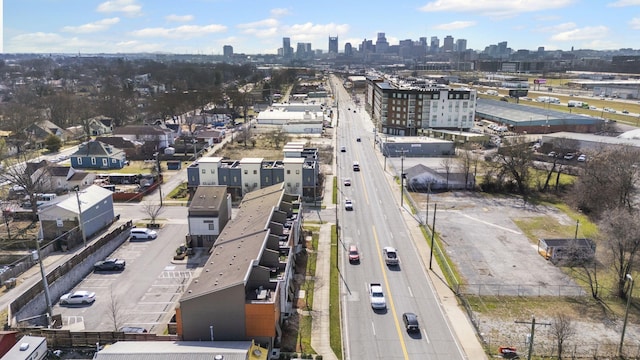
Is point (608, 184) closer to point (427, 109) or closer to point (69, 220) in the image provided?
point (427, 109)

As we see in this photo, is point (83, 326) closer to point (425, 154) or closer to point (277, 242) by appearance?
point (277, 242)

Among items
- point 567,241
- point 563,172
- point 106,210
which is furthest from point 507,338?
point 563,172

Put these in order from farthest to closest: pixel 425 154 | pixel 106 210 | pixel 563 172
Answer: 1. pixel 425 154
2. pixel 563 172
3. pixel 106 210

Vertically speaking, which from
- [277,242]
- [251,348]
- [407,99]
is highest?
[407,99]

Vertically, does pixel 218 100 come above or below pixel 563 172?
above

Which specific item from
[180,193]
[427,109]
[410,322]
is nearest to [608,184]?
[410,322]

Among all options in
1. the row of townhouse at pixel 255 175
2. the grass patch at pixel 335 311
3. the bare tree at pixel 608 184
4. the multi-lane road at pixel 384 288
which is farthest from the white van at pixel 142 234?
the bare tree at pixel 608 184

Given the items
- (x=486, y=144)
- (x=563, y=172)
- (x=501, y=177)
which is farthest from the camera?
(x=486, y=144)
